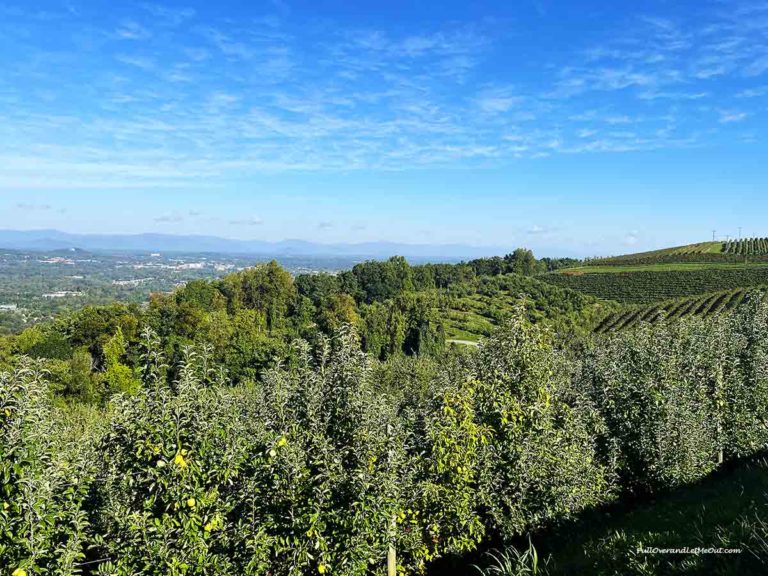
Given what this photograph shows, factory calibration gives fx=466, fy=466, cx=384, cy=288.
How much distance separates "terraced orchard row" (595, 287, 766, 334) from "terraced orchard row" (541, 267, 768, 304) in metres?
8.58

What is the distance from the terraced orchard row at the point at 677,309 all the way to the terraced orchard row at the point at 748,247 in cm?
5917

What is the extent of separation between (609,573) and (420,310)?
8718 centimetres

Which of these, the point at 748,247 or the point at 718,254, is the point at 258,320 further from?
the point at 748,247

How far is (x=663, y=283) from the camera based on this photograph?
121938 millimetres

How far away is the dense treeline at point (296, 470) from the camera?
8.82 m

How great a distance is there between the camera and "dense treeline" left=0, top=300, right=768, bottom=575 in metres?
8.82

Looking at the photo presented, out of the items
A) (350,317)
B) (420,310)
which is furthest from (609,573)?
(420,310)

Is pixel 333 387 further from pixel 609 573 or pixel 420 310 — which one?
pixel 420 310

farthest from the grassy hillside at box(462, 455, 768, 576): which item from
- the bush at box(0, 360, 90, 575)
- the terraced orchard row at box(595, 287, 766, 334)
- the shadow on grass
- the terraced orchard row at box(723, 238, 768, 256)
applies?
the terraced orchard row at box(723, 238, 768, 256)

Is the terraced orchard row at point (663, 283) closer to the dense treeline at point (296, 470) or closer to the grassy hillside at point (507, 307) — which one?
the grassy hillside at point (507, 307)

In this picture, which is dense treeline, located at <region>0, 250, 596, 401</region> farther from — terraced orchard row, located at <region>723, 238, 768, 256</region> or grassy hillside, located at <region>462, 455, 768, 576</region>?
terraced orchard row, located at <region>723, 238, 768, 256</region>

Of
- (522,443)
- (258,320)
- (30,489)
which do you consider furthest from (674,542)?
(258,320)

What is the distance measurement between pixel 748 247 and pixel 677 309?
318 feet

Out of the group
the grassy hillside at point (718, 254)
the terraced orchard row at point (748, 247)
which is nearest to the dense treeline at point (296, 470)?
the grassy hillside at point (718, 254)
